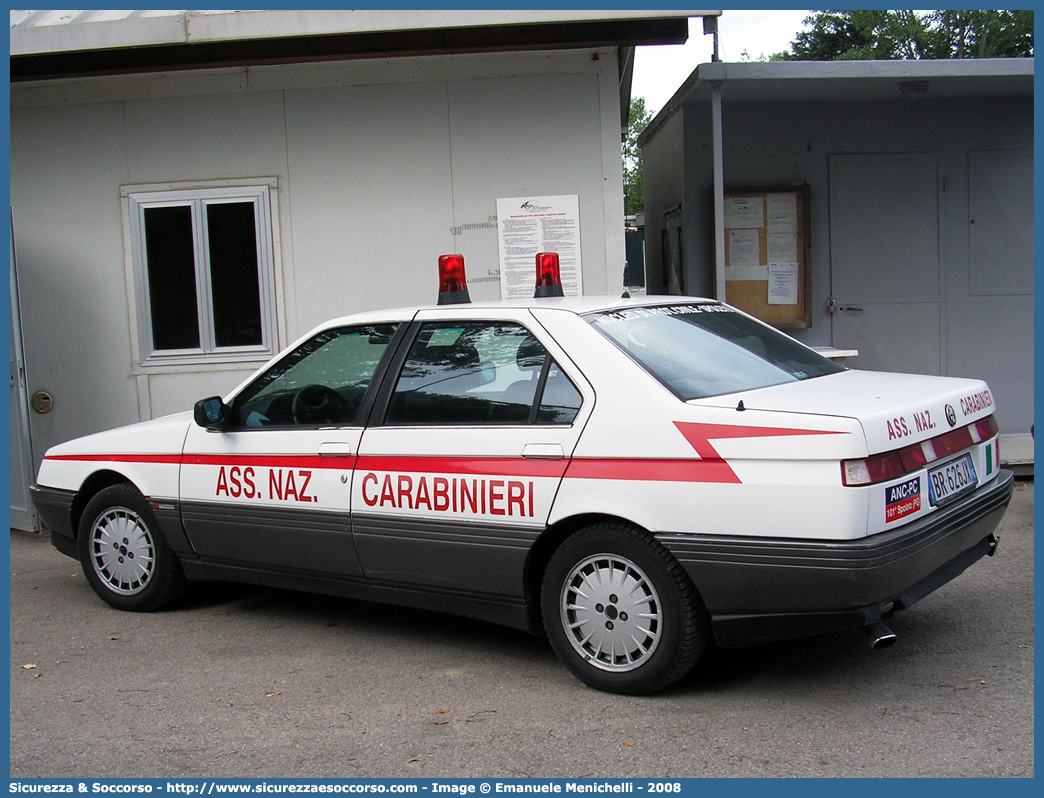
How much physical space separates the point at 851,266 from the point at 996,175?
1.51 metres

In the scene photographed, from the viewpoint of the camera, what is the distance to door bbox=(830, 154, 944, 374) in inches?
373

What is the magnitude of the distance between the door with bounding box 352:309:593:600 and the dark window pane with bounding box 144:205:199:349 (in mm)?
3974

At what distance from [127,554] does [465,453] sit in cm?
227

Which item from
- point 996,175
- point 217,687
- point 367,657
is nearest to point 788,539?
point 367,657

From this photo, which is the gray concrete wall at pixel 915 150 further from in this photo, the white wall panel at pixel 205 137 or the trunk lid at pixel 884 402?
the trunk lid at pixel 884 402

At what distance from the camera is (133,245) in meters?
8.15

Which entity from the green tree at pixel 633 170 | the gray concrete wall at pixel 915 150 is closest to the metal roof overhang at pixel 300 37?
the gray concrete wall at pixel 915 150

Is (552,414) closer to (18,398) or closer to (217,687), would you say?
(217,687)

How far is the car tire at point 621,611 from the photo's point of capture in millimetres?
3943

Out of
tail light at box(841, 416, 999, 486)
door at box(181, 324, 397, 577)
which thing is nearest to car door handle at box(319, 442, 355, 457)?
door at box(181, 324, 397, 577)

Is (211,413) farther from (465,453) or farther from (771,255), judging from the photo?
(771,255)

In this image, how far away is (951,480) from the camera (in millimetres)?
4141

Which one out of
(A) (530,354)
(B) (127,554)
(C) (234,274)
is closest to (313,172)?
(C) (234,274)

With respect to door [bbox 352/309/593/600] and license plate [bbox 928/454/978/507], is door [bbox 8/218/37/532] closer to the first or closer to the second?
door [bbox 352/309/593/600]
